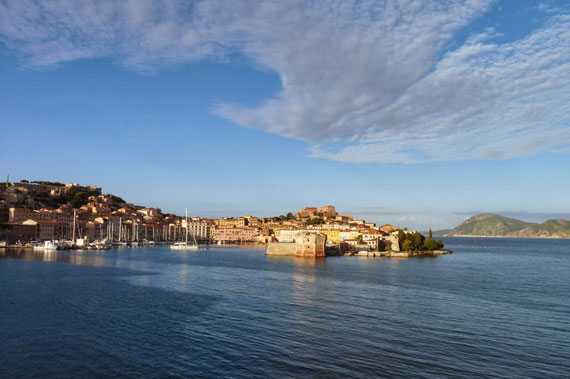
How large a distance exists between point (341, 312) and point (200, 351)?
33.0 ft

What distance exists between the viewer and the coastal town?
8788 centimetres

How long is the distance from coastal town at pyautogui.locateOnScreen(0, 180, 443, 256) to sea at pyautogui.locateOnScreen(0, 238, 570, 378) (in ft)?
144

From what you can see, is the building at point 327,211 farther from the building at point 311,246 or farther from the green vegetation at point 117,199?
the building at point 311,246

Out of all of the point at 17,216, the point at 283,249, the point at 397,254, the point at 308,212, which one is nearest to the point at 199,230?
the point at 308,212

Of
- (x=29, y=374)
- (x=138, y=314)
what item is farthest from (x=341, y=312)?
(x=29, y=374)

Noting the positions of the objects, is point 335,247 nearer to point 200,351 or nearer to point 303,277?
point 303,277

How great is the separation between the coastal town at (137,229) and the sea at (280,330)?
43.9m

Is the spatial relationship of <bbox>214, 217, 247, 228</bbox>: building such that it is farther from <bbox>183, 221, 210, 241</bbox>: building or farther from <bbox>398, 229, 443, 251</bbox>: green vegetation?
<bbox>398, 229, 443, 251</bbox>: green vegetation

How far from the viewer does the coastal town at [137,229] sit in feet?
288

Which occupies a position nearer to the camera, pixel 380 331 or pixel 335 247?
pixel 380 331

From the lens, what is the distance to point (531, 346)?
1739 cm

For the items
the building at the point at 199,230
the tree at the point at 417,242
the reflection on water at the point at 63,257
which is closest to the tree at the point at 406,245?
the tree at the point at 417,242

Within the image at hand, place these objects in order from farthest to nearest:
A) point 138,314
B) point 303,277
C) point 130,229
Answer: point 130,229, point 303,277, point 138,314

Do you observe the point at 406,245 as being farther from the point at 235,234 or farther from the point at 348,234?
the point at 235,234
